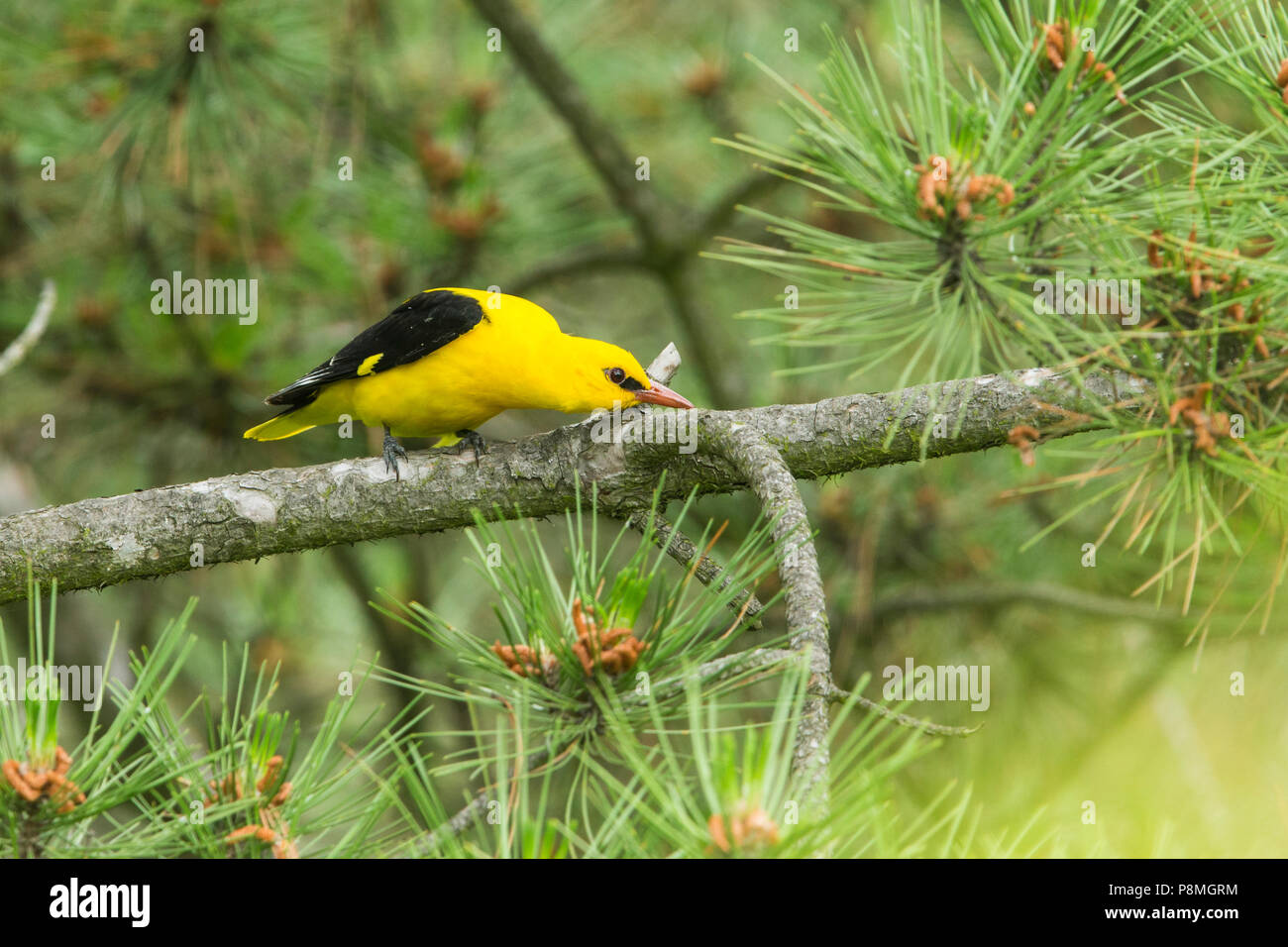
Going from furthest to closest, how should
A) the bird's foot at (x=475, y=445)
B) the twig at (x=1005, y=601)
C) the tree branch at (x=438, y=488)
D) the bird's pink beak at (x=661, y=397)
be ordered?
the twig at (x=1005, y=601) < the bird's pink beak at (x=661, y=397) < the bird's foot at (x=475, y=445) < the tree branch at (x=438, y=488)

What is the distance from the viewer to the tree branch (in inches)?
97.3

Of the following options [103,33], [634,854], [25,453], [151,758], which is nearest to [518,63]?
[103,33]

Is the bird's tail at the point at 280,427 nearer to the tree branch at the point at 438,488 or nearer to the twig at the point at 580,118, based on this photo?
the tree branch at the point at 438,488

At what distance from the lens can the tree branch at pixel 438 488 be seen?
247 cm

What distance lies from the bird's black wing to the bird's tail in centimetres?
31

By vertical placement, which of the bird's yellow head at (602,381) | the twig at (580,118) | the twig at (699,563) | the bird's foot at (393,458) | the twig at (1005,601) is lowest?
the twig at (1005,601)

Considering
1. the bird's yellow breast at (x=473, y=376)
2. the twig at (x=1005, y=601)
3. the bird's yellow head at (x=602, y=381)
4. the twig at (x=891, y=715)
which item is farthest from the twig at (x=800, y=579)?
the twig at (x=1005, y=601)

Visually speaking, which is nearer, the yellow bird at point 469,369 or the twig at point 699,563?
the twig at point 699,563

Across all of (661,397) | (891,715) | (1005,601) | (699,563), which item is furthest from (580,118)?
(891,715)

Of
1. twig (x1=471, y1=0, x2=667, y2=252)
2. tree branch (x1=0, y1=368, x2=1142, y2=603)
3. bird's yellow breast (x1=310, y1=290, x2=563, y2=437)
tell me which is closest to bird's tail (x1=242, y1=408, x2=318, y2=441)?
bird's yellow breast (x1=310, y1=290, x2=563, y2=437)

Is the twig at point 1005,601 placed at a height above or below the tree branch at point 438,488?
below

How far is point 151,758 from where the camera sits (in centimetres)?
188

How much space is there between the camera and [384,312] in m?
4.82

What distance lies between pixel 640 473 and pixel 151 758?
4.15 ft
